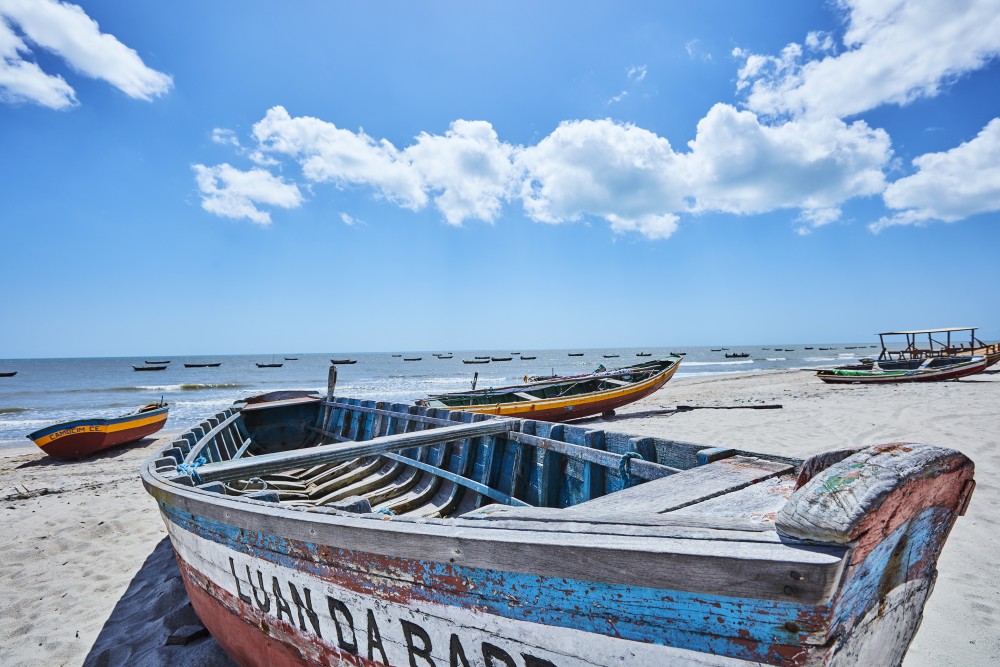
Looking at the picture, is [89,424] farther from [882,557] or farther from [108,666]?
[882,557]

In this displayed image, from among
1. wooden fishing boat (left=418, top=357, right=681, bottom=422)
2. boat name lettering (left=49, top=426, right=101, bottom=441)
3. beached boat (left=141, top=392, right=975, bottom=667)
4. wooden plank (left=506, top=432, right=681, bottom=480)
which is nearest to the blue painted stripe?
beached boat (left=141, top=392, right=975, bottom=667)

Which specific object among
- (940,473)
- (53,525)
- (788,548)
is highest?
(940,473)

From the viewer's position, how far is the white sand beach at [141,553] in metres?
3.83

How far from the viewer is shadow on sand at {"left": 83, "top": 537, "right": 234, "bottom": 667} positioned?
394 centimetres

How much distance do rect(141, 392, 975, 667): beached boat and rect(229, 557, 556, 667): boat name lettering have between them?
10 mm

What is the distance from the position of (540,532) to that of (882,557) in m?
1.14

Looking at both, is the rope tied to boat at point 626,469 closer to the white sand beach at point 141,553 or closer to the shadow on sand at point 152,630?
the white sand beach at point 141,553

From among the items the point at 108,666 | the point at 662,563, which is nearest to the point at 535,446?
the point at 662,563

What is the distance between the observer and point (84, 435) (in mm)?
12359

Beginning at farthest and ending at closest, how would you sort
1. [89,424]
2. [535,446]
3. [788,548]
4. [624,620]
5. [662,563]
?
[89,424] < [535,446] < [624,620] < [662,563] < [788,548]

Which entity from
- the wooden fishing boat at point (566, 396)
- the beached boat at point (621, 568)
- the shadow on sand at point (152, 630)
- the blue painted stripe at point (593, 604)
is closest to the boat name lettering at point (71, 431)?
the wooden fishing boat at point (566, 396)

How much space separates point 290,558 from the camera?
8.23 feet

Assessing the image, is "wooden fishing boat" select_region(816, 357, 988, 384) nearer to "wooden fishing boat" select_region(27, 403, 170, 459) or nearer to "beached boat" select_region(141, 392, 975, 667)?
"beached boat" select_region(141, 392, 975, 667)

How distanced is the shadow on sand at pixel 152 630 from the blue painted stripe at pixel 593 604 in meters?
2.78
